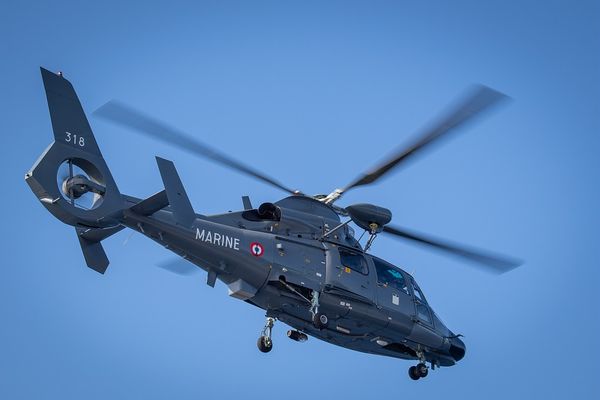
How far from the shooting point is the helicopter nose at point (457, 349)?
79.2ft

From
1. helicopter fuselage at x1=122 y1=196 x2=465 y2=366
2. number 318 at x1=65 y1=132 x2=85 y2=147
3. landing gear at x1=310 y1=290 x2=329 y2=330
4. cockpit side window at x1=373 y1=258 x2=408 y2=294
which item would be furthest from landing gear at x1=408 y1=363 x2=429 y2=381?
number 318 at x1=65 y1=132 x2=85 y2=147

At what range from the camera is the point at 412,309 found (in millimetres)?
23031

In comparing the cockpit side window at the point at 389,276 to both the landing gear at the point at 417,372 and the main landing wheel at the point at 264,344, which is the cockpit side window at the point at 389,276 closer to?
the landing gear at the point at 417,372

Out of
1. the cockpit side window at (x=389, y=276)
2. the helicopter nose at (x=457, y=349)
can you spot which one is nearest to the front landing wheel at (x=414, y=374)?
the helicopter nose at (x=457, y=349)

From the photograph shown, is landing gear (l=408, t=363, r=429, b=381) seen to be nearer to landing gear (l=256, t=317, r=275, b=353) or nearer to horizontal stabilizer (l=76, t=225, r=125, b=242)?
landing gear (l=256, t=317, r=275, b=353)

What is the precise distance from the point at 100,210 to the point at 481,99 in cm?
835

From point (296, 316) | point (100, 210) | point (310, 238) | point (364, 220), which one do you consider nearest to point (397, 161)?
A: point (364, 220)

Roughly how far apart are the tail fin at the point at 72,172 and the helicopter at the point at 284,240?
23mm

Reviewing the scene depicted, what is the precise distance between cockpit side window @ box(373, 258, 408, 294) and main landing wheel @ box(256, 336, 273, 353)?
3199mm

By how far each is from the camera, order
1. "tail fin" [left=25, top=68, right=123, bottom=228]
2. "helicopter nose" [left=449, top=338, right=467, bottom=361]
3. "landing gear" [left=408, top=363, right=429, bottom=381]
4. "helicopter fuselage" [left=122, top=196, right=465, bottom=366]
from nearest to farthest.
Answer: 1. "tail fin" [left=25, top=68, right=123, bottom=228]
2. "helicopter fuselage" [left=122, top=196, right=465, bottom=366]
3. "landing gear" [left=408, top=363, right=429, bottom=381]
4. "helicopter nose" [left=449, top=338, right=467, bottom=361]

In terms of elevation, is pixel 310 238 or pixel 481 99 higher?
pixel 481 99

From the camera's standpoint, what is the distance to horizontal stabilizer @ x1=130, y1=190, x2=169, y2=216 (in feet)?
62.8

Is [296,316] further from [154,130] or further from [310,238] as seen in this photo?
[154,130]

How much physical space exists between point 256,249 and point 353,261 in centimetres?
274
